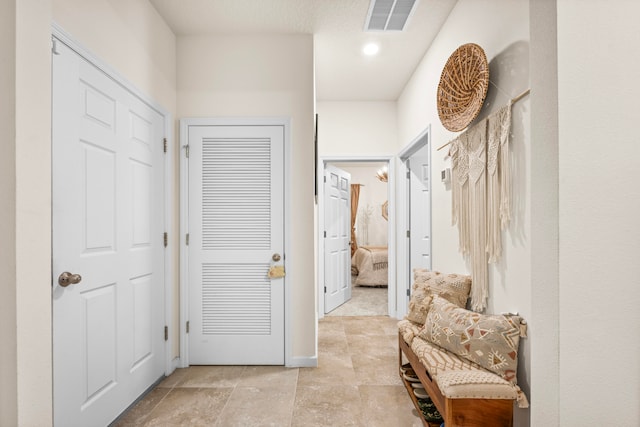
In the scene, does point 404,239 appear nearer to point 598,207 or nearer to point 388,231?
point 388,231

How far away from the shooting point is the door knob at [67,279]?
1.60 metres

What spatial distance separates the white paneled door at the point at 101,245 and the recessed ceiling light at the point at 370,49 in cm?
182

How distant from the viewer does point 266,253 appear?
283 centimetres

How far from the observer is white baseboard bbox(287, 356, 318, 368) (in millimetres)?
2789

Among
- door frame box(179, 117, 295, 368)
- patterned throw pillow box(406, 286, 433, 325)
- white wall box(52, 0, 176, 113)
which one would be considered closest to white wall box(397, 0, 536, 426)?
patterned throw pillow box(406, 286, 433, 325)

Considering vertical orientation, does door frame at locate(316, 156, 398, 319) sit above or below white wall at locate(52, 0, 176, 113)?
below

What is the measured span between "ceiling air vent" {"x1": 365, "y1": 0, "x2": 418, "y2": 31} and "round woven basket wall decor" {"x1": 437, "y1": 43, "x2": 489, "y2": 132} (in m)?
0.52

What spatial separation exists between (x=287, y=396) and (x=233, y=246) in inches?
46.1

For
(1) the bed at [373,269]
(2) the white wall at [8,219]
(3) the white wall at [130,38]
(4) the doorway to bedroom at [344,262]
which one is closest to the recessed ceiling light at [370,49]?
(4) the doorway to bedroom at [344,262]

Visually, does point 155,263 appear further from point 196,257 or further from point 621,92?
point 621,92

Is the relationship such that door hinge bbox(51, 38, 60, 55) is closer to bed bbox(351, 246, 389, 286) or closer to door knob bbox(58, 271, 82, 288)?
door knob bbox(58, 271, 82, 288)

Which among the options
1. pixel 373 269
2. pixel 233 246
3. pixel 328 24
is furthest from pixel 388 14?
pixel 373 269

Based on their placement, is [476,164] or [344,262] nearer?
[476,164]

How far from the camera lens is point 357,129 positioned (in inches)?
172
